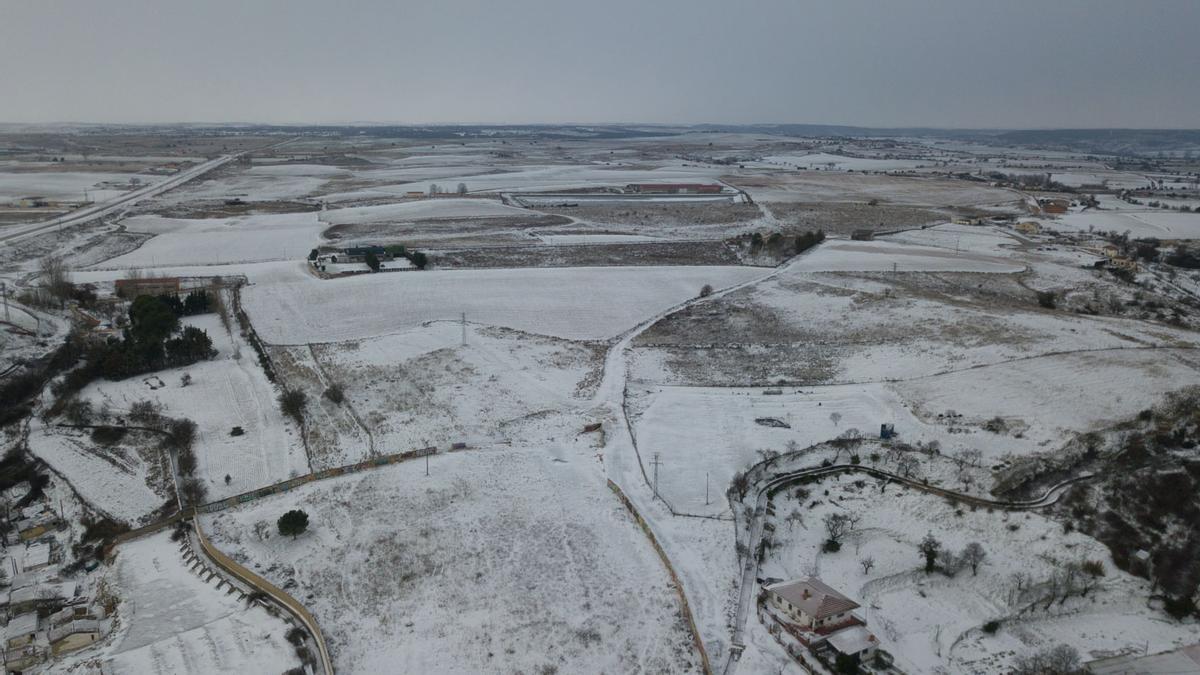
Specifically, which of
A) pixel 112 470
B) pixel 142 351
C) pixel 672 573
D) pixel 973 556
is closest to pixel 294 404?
pixel 112 470

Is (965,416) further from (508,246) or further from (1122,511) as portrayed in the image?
(508,246)

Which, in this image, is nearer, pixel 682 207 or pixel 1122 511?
pixel 1122 511

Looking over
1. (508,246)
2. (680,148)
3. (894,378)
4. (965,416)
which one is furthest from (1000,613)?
(680,148)

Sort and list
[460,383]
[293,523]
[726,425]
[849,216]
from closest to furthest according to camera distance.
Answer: [293,523]
[726,425]
[460,383]
[849,216]

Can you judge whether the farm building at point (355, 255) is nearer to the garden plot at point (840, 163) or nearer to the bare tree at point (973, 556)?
the bare tree at point (973, 556)

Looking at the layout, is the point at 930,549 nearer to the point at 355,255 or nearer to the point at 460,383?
the point at 460,383

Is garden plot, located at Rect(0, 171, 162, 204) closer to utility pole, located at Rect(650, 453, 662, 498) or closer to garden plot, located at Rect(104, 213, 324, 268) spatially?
garden plot, located at Rect(104, 213, 324, 268)

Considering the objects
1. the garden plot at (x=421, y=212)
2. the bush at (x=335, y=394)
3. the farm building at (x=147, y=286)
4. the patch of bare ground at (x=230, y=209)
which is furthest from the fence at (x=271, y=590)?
the patch of bare ground at (x=230, y=209)
